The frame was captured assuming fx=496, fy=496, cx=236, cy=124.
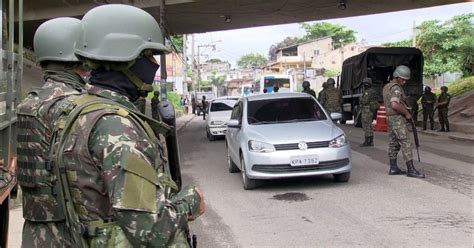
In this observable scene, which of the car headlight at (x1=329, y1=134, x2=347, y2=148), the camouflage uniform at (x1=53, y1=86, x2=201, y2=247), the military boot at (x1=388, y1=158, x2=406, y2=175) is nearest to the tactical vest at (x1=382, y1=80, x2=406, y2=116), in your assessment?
the military boot at (x1=388, y1=158, x2=406, y2=175)

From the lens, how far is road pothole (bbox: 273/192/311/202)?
7039mm

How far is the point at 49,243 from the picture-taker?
2.25 m

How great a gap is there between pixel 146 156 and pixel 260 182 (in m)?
6.55

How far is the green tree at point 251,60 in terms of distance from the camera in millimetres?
129613

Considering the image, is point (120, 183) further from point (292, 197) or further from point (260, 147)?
point (260, 147)

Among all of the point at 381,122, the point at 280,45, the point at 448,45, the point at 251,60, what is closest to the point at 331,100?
the point at 381,122

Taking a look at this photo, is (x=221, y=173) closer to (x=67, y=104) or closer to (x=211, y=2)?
(x=67, y=104)

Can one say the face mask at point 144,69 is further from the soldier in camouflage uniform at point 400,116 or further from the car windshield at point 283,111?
the soldier in camouflage uniform at point 400,116

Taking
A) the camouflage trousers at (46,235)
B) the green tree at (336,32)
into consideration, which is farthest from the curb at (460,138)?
the green tree at (336,32)

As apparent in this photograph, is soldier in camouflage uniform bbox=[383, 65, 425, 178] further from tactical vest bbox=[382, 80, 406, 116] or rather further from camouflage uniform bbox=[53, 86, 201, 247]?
camouflage uniform bbox=[53, 86, 201, 247]

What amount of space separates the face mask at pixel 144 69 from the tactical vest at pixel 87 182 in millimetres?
188

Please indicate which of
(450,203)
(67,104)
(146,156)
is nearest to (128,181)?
(146,156)

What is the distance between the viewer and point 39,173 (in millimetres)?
2471

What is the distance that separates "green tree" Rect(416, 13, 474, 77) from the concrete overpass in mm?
17594
